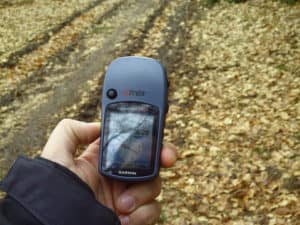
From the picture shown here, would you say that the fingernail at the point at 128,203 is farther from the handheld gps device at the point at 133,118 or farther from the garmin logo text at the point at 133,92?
the garmin logo text at the point at 133,92

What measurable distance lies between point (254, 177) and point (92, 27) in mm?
8940

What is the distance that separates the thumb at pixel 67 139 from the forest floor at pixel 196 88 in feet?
8.49

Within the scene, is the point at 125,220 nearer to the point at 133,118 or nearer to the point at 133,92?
the point at 133,118

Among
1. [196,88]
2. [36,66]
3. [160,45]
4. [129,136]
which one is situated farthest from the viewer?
[160,45]

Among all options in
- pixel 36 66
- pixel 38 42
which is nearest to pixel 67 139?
pixel 36 66

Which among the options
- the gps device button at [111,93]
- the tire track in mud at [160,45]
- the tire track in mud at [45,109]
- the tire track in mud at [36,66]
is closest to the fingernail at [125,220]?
the gps device button at [111,93]

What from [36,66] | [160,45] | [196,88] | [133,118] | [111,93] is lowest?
[36,66]

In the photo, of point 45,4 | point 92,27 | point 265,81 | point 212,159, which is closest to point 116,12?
point 92,27

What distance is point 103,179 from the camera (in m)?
2.81

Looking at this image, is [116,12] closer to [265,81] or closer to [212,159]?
[265,81]

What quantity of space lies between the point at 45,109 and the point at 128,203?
19.5 ft

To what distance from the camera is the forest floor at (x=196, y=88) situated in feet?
17.5

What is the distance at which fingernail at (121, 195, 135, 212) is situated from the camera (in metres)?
2.59

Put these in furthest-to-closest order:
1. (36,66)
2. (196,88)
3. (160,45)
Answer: (160,45)
(36,66)
(196,88)
